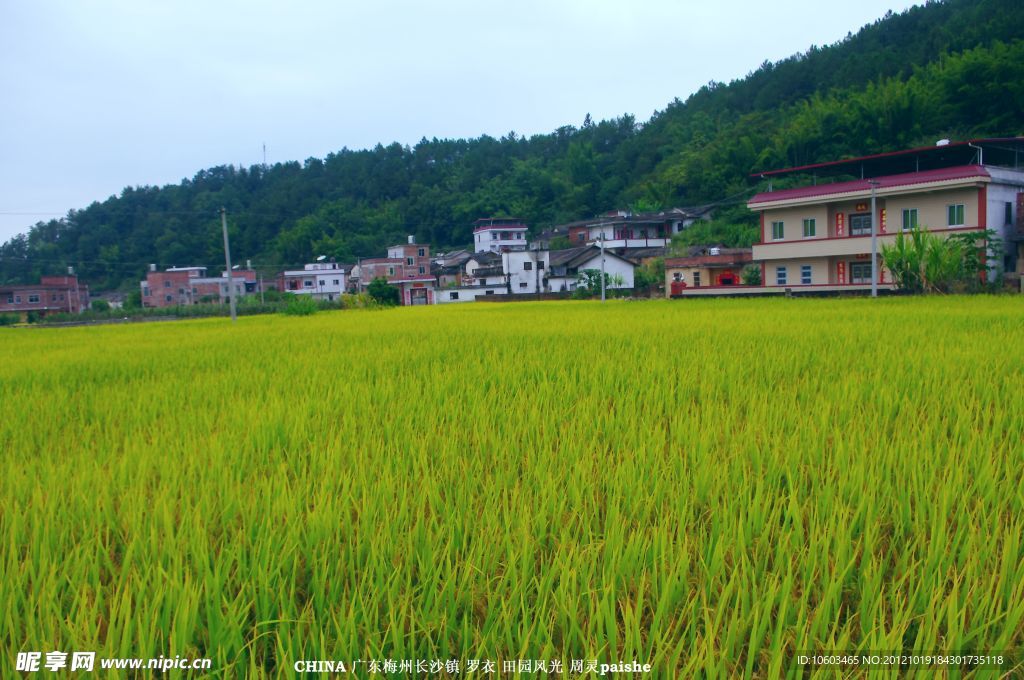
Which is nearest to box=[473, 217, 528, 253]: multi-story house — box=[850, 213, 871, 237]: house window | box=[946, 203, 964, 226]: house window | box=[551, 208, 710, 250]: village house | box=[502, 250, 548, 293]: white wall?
box=[551, 208, 710, 250]: village house

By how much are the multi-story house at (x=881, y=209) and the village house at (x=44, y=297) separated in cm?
4598

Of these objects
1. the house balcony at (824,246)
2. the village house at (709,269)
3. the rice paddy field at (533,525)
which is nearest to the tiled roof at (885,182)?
the house balcony at (824,246)

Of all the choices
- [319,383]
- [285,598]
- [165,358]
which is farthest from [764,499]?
[165,358]

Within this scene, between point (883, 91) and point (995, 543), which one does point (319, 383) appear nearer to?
point (995, 543)

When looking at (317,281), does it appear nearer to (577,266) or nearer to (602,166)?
(577,266)

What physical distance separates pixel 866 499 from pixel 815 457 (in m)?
0.64

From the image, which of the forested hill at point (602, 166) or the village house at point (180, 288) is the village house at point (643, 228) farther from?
the village house at point (180, 288)

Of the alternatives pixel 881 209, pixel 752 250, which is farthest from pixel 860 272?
pixel 752 250

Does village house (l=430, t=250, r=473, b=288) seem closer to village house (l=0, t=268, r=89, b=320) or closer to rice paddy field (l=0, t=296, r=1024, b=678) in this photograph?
village house (l=0, t=268, r=89, b=320)

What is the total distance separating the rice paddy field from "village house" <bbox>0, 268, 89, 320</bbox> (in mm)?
51510

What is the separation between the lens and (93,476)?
2.60 m

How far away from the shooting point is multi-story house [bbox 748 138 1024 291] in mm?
20906

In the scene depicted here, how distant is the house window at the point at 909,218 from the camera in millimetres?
22406

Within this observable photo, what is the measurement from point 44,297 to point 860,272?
51279 millimetres
